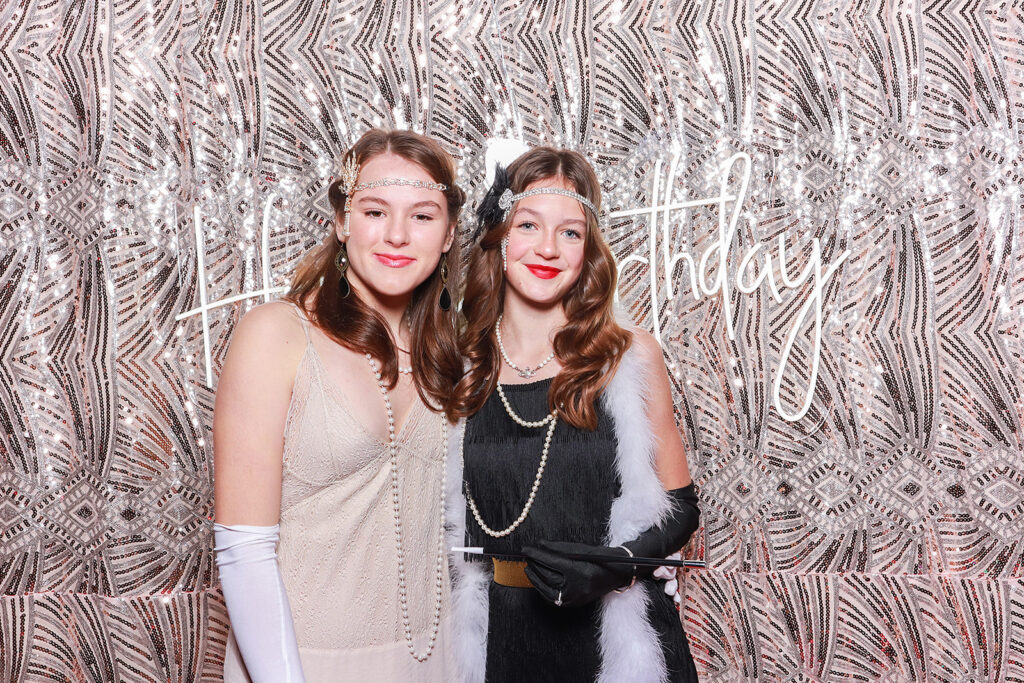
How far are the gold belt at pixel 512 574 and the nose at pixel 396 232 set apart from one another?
78cm

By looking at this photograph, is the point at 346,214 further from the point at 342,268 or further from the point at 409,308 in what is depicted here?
the point at 409,308

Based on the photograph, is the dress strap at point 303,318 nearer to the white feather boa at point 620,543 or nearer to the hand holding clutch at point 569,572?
the white feather boa at point 620,543

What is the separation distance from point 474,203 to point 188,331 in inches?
37.4

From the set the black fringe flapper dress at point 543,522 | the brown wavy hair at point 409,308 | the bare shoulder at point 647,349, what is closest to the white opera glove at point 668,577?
the black fringe flapper dress at point 543,522

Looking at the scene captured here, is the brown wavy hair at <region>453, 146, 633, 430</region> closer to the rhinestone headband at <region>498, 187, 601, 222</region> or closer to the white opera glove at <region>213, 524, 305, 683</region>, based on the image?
the rhinestone headband at <region>498, 187, 601, 222</region>

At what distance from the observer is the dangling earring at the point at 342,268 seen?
172cm

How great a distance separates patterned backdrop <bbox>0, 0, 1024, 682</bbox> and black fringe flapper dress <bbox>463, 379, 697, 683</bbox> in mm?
648

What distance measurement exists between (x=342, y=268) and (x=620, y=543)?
2.92 feet

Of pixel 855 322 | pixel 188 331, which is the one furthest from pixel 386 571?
pixel 855 322

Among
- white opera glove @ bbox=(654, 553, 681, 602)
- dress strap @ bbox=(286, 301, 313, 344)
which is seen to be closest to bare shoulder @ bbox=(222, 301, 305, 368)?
dress strap @ bbox=(286, 301, 313, 344)

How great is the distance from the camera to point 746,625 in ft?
7.71

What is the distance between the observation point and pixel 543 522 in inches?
70.5

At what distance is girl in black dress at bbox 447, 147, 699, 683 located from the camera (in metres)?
1.75

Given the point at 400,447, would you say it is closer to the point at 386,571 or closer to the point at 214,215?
the point at 386,571
